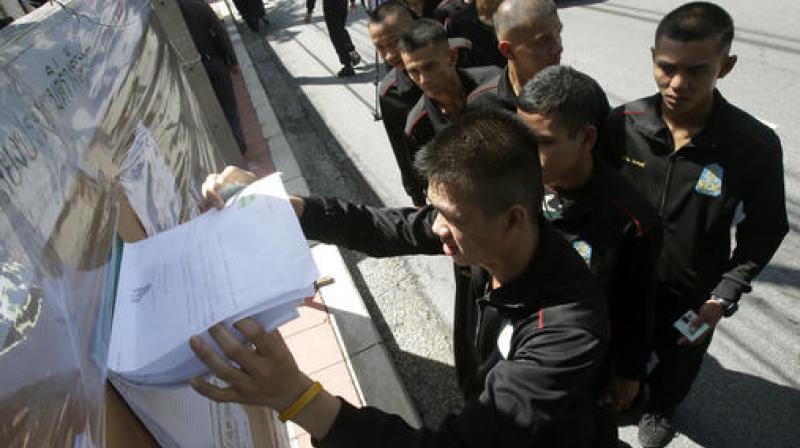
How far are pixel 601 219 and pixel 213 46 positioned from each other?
4.80 metres

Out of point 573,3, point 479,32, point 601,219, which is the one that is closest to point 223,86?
point 479,32

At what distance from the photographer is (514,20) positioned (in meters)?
2.34

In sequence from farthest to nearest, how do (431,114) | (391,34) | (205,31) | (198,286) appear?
(205,31), (391,34), (431,114), (198,286)

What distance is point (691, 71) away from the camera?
5.69 ft

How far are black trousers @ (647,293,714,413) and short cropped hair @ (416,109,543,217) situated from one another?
113 centimetres

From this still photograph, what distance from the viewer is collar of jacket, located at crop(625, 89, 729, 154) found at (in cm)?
170

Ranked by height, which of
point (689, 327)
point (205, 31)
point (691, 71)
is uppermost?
point (205, 31)

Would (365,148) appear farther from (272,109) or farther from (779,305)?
(779,305)

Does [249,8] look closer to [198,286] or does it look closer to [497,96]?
[497,96]

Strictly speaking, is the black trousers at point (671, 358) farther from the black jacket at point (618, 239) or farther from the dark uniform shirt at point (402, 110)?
the dark uniform shirt at point (402, 110)

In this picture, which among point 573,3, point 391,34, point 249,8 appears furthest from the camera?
point 249,8

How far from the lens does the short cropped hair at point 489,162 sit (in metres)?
1.15

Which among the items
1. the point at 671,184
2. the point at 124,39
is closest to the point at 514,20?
the point at 671,184

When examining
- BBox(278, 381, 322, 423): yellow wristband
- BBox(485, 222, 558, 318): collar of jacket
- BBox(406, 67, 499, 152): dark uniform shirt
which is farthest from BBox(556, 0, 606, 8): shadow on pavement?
BBox(278, 381, 322, 423): yellow wristband
